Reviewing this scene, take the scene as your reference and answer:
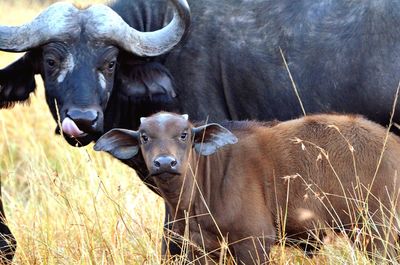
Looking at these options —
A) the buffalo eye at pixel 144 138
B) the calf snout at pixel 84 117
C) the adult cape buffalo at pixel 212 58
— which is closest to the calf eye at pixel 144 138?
the buffalo eye at pixel 144 138

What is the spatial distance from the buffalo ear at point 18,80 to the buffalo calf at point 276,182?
4.68 ft

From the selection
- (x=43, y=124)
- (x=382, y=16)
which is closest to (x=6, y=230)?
(x=382, y=16)

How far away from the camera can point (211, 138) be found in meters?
6.53

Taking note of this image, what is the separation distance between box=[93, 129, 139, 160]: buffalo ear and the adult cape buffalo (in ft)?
2.02

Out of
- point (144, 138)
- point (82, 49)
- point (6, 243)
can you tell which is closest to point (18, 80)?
point (82, 49)

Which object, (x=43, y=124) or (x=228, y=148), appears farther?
(x=43, y=124)

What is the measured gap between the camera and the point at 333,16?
303 inches

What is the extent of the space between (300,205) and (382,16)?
164 cm

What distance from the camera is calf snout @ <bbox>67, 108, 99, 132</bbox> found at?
7.03 metres

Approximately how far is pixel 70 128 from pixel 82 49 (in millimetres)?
598

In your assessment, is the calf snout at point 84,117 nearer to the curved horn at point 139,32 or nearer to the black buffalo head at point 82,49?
the black buffalo head at point 82,49

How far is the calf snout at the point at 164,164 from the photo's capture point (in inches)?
238

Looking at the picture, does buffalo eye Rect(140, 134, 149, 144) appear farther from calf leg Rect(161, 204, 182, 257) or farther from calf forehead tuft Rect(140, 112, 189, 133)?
calf leg Rect(161, 204, 182, 257)

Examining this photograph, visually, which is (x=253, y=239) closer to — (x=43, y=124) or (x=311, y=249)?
(x=311, y=249)
